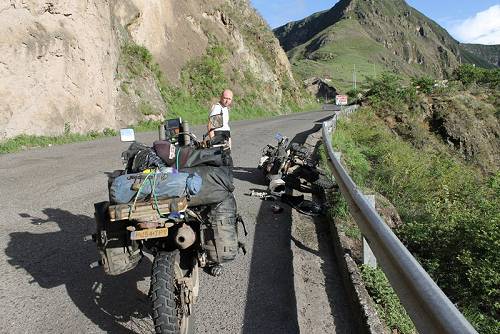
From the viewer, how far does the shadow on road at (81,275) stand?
3.72 m

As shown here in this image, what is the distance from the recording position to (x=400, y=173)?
31.4 ft

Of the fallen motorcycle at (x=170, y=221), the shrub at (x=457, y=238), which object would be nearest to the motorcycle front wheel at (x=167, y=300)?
the fallen motorcycle at (x=170, y=221)

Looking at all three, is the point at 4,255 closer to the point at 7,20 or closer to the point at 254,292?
the point at 254,292

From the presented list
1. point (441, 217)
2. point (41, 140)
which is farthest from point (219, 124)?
point (41, 140)

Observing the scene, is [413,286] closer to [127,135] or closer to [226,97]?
[127,135]

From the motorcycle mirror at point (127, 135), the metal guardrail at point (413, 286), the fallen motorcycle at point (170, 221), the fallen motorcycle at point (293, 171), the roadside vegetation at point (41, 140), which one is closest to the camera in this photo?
the metal guardrail at point (413, 286)

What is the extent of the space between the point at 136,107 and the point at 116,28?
4898mm

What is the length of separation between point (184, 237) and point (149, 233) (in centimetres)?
29

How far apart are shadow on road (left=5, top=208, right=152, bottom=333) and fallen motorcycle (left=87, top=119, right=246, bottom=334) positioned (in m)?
0.45

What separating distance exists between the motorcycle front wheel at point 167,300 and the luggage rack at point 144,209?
311mm

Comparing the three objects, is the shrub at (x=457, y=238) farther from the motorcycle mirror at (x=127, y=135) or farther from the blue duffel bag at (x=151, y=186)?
the motorcycle mirror at (x=127, y=135)

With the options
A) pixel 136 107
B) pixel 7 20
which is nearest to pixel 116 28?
pixel 136 107

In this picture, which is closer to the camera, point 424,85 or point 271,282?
point 271,282

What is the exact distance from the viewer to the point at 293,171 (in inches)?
317
